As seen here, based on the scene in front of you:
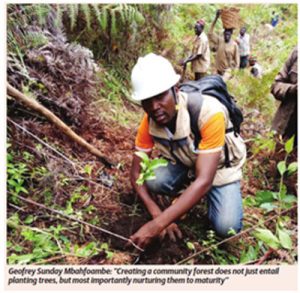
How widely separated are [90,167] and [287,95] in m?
1.75

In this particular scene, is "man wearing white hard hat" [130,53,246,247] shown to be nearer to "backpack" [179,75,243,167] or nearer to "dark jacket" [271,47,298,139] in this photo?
"backpack" [179,75,243,167]

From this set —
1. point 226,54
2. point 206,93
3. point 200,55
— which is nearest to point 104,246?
point 206,93

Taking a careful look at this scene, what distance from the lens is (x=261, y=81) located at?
14.5ft

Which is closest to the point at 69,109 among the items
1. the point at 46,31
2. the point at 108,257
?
the point at 46,31

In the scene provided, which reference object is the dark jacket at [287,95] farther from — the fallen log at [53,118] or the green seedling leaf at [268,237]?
the green seedling leaf at [268,237]

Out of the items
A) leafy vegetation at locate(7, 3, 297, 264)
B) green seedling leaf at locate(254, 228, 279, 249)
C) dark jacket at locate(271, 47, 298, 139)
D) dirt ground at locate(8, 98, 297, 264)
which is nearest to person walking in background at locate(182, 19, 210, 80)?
leafy vegetation at locate(7, 3, 297, 264)

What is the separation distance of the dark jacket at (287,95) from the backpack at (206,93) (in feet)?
3.08

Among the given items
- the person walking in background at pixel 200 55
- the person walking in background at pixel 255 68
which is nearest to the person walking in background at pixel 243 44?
the person walking in background at pixel 255 68

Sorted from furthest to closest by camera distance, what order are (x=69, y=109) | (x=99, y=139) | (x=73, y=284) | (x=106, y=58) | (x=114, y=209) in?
(x=106, y=58)
(x=99, y=139)
(x=69, y=109)
(x=114, y=209)
(x=73, y=284)

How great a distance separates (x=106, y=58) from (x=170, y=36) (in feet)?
4.79

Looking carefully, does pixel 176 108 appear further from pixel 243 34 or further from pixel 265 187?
pixel 243 34

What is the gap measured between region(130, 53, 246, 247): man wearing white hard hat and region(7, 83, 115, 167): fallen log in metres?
0.40

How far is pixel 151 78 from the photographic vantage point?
1854 millimetres
